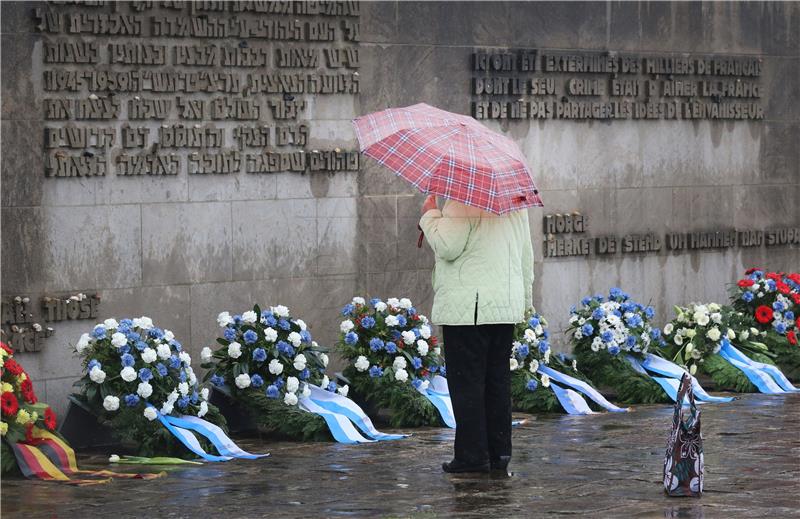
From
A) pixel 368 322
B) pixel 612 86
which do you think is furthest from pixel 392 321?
pixel 612 86

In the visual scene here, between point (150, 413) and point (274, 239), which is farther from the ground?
point (274, 239)

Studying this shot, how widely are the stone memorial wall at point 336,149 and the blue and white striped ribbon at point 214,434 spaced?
1.03 metres

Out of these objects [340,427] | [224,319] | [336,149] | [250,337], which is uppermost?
[336,149]

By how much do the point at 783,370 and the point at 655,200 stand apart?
73.4 inches

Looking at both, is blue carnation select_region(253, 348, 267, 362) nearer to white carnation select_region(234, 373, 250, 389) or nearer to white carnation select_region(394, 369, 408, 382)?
white carnation select_region(234, 373, 250, 389)

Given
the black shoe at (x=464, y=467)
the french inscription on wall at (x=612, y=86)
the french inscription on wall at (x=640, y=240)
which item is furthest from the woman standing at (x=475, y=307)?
the french inscription on wall at (x=640, y=240)

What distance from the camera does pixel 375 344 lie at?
1091cm

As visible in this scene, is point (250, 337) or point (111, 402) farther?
point (250, 337)

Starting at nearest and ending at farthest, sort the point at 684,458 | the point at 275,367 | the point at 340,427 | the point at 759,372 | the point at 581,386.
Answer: the point at 684,458 → the point at 340,427 → the point at 275,367 → the point at 581,386 → the point at 759,372

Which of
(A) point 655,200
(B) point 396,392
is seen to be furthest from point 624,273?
(B) point 396,392

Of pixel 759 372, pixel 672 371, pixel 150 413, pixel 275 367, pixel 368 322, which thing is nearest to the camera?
pixel 150 413

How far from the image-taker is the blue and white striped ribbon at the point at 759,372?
12.4 meters

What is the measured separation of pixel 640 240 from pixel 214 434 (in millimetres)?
5425

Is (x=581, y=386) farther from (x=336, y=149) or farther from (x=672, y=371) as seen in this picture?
(x=336, y=149)
